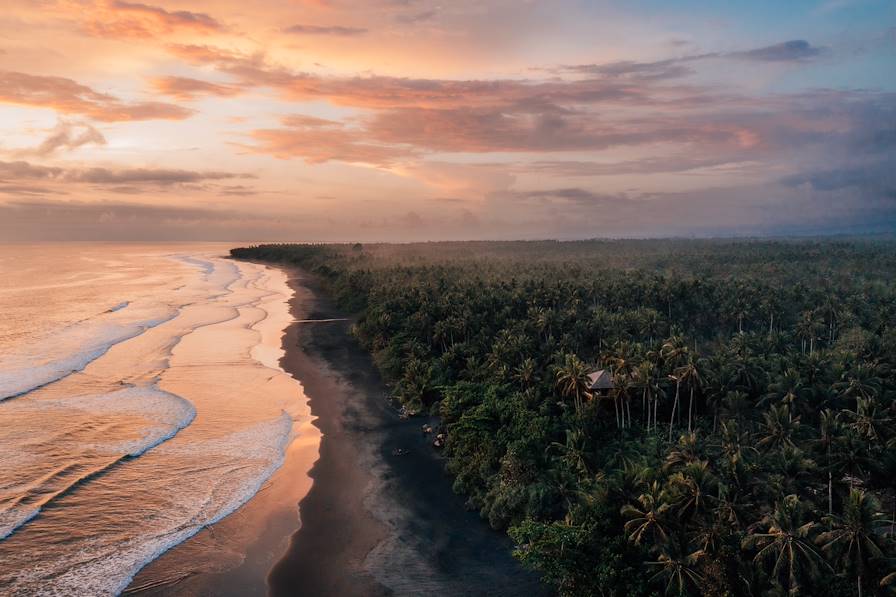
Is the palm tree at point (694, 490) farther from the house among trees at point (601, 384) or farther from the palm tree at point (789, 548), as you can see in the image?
the house among trees at point (601, 384)

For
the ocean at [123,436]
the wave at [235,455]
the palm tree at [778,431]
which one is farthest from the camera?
the palm tree at [778,431]

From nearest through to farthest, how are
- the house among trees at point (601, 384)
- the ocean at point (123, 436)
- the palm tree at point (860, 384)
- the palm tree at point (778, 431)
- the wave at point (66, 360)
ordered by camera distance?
the ocean at point (123, 436) < the palm tree at point (778, 431) < the palm tree at point (860, 384) < the house among trees at point (601, 384) < the wave at point (66, 360)

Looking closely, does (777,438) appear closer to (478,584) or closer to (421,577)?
(478,584)

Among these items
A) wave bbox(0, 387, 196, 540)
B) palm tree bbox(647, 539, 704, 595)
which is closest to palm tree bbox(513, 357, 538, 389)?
palm tree bbox(647, 539, 704, 595)

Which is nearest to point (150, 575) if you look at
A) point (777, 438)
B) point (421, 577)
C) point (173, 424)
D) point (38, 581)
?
point (38, 581)

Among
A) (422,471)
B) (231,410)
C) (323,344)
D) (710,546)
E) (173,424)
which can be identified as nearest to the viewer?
(710,546)

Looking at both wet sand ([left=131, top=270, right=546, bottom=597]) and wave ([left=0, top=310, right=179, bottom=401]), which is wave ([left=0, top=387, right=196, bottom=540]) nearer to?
wave ([left=0, top=310, right=179, bottom=401])

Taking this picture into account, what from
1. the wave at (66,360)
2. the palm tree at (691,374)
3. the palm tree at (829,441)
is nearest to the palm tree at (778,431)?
the palm tree at (829,441)
